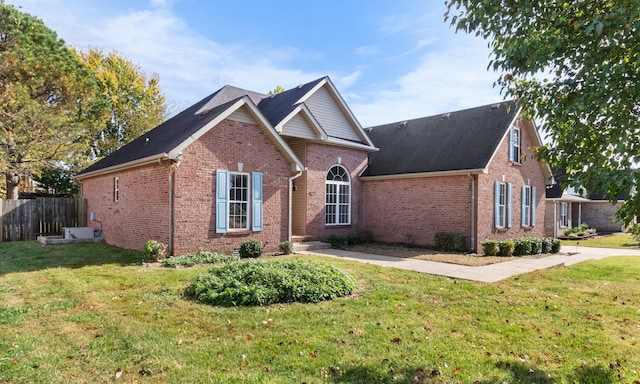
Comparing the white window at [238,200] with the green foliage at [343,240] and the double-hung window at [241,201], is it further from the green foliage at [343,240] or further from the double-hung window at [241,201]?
the green foliage at [343,240]

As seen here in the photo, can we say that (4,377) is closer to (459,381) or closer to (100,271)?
(459,381)

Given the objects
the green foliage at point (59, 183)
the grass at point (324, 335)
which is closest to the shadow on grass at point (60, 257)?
the grass at point (324, 335)

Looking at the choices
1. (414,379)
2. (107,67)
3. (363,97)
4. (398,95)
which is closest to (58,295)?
(414,379)

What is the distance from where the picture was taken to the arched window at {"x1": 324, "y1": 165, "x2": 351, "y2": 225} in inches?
674

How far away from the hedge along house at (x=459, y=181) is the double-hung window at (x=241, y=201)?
7011mm

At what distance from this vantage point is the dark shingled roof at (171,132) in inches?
491

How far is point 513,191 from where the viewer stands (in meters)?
17.7

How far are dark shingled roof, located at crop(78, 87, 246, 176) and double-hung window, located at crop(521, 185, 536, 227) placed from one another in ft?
47.3

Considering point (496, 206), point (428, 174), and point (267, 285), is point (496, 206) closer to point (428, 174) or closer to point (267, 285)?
point (428, 174)

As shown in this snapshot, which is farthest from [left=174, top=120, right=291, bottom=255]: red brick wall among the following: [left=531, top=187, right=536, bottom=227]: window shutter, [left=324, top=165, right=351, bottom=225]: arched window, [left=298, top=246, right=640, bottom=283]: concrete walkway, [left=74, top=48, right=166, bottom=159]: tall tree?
[left=74, top=48, right=166, bottom=159]: tall tree

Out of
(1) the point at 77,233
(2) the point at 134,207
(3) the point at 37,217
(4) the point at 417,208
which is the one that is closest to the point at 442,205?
(4) the point at 417,208

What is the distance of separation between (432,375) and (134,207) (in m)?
11.8

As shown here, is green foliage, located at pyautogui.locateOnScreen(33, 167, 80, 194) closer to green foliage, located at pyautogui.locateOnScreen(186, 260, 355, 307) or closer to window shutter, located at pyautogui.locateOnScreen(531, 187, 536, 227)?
green foliage, located at pyautogui.locateOnScreen(186, 260, 355, 307)

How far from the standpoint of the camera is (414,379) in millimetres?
3898
